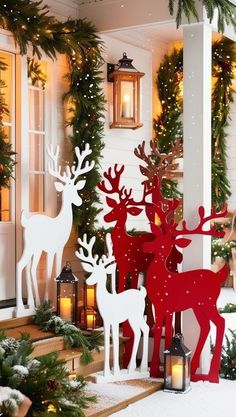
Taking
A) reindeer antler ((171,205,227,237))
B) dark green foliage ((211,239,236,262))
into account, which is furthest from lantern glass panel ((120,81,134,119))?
dark green foliage ((211,239,236,262))

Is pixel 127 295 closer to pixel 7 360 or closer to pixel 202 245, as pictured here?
pixel 202 245

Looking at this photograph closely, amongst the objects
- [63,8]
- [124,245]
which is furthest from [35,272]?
[63,8]

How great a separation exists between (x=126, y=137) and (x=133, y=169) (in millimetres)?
360

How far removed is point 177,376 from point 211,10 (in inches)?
112

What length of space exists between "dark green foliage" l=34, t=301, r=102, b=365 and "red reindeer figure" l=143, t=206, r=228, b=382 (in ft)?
1.65

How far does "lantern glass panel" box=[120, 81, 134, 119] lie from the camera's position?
22.2ft

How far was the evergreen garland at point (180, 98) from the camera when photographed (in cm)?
758

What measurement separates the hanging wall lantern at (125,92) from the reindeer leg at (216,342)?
224 centimetres

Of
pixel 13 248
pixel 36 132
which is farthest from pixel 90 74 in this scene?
pixel 13 248

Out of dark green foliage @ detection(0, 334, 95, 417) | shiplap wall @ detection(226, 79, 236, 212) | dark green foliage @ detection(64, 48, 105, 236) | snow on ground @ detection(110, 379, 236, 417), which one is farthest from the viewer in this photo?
shiplap wall @ detection(226, 79, 236, 212)

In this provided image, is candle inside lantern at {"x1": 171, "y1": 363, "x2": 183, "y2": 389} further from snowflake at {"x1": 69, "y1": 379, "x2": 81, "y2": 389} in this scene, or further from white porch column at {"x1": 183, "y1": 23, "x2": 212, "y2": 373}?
snowflake at {"x1": 69, "y1": 379, "x2": 81, "y2": 389}

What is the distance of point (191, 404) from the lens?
16.1 ft

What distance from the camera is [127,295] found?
5.25 metres

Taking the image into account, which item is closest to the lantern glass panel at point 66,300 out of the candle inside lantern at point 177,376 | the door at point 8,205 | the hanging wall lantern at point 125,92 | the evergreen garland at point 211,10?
the door at point 8,205
